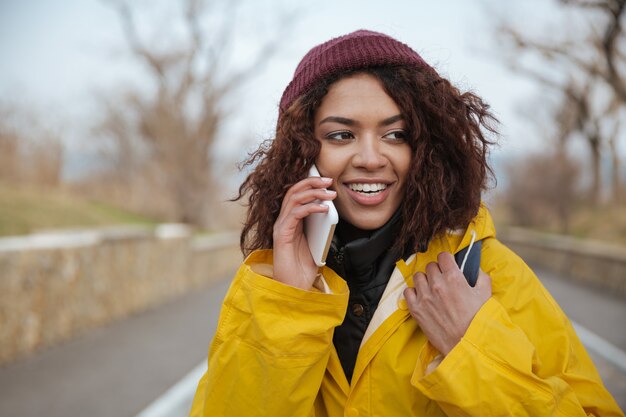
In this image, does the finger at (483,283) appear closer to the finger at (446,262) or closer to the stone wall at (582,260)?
the finger at (446,262)

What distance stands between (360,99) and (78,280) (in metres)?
6.39

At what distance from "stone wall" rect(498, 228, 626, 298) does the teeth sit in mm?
10565

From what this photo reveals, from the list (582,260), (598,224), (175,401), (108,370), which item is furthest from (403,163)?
(598,224)

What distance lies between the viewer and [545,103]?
3850 cm

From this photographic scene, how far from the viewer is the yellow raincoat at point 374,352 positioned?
5.38 feet

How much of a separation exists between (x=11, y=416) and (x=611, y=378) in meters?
5.11

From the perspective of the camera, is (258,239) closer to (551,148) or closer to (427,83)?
(427,83)

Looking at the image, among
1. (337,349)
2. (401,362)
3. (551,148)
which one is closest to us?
(401,362)

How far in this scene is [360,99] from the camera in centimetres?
195

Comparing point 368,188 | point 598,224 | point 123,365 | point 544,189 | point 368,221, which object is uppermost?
point 368,188

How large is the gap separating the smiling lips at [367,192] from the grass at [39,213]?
7887 millimetres

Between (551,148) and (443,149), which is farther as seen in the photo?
(551,148)

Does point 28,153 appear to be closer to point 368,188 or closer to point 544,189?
point 368,188

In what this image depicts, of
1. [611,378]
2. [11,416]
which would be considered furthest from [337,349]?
[611,378]
